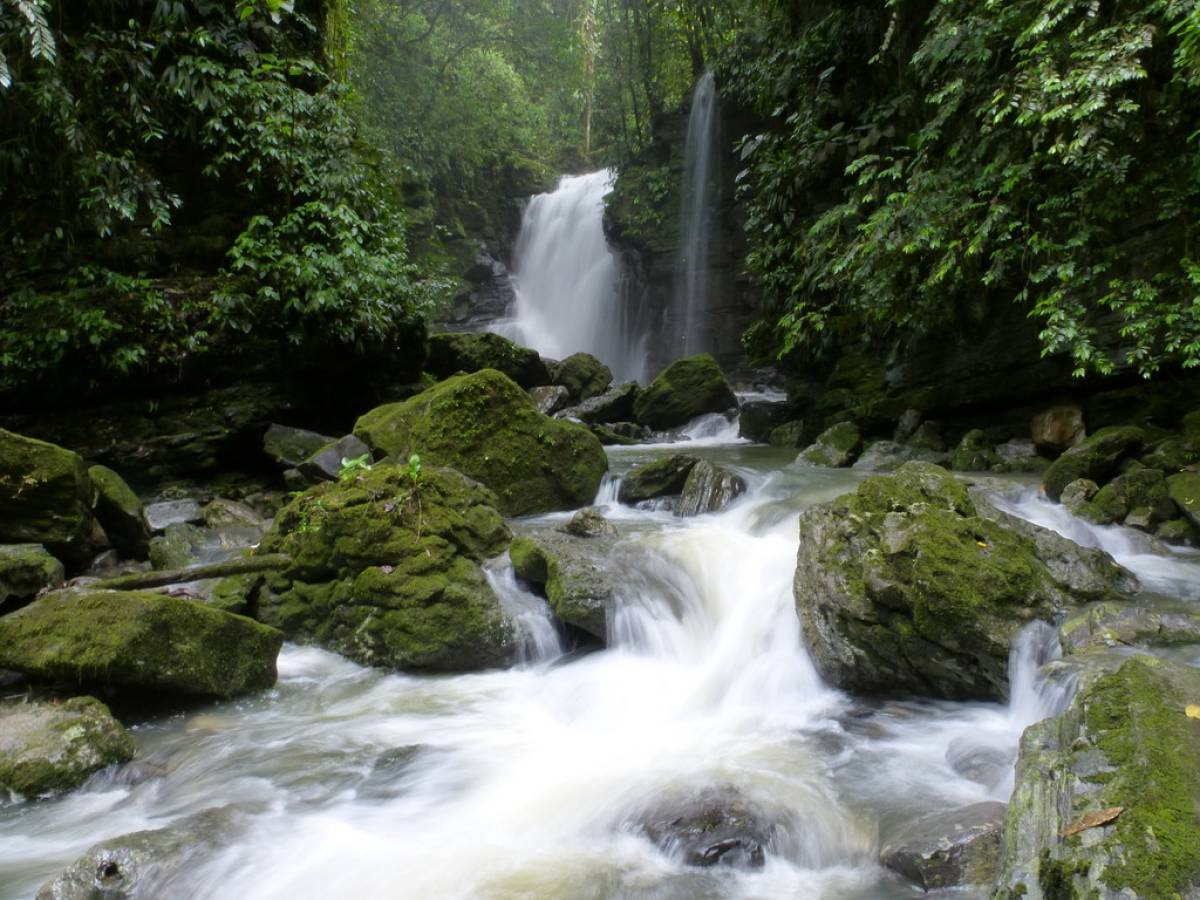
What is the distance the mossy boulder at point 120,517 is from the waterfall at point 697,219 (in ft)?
50.0

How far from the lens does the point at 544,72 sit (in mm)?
25312

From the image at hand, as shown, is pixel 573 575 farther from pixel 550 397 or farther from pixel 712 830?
pixel 550 397

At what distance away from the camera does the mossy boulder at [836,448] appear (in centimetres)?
981

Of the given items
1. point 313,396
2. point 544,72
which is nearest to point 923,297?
point 313,396

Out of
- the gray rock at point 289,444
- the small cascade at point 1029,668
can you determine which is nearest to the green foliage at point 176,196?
the gray rock at point 289,444

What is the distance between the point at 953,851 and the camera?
2.79m

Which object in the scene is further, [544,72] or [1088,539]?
[544,72]

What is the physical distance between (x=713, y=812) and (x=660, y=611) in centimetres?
238

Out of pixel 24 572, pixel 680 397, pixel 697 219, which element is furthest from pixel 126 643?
pixel 697 219

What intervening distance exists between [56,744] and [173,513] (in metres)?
4.53

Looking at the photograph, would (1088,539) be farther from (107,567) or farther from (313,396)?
(313,396)

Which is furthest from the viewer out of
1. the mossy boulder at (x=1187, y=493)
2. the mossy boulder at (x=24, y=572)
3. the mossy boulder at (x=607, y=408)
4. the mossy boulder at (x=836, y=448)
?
the mossy boulder at (x=607, y=408)

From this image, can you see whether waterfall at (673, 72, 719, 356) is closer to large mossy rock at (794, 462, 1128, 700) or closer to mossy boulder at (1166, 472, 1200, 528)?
mossy boulder at (1166, 472, 1200, 528)

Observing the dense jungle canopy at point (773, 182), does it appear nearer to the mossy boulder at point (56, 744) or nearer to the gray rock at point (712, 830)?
the mossy boulder at point (56, 744)
